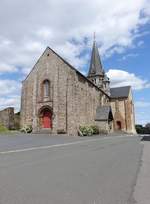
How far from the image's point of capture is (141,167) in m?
8.43

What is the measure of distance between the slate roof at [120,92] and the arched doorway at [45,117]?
2465cm

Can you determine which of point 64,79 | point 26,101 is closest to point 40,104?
point 26,101

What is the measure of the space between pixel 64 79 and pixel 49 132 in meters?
6.95

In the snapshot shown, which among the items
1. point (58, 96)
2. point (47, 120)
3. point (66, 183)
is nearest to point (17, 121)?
point (47, 120)

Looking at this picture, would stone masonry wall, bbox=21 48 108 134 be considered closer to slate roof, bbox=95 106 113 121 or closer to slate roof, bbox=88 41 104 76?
slate roof, bbox=95 106 113 121

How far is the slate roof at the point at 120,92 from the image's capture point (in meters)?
53.7

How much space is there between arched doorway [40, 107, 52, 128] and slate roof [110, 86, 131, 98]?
80.9 ft

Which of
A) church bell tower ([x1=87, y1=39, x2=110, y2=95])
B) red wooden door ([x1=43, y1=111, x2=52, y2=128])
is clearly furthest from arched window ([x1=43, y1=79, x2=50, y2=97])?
church bell tower ([x1=87, y1=39, x2=110, y2=95])

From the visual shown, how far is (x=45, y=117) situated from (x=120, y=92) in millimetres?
26817

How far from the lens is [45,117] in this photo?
108 feet

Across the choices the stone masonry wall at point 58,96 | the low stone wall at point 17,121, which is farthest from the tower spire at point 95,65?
the low stone wall at point 17,121

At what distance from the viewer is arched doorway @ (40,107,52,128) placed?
1276 inches

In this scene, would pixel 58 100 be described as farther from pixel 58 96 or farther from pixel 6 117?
pixel 6 117

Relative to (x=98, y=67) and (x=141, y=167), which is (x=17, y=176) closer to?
(x=141, y=167)
